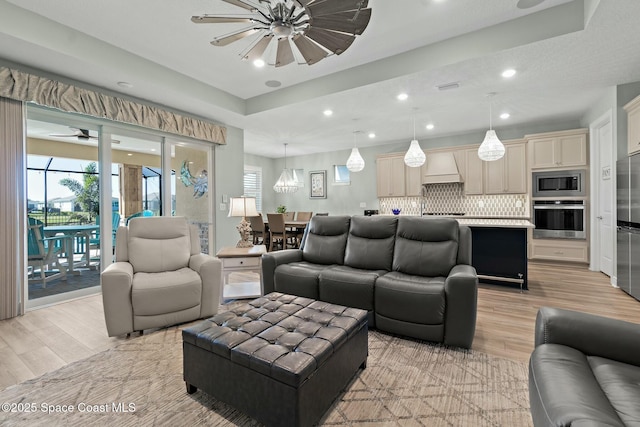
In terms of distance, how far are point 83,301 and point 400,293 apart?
374 centimetres

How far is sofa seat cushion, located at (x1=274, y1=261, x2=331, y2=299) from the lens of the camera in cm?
286

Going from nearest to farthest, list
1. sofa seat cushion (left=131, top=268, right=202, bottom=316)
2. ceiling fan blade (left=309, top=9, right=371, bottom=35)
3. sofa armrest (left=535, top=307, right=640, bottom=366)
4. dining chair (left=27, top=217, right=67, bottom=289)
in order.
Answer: sofa armrest (left=535, top=307, right=640, bottom=366) < ceiling fan blade (left=309, top=9, right=371, bottom=35) < sofa seat cushion (left=131, top=268, right=202, bottom=316) < dining chair (left=27, top=217, right=67, bottom=289)

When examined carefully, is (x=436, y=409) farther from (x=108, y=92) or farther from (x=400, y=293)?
(x=108, y=92)

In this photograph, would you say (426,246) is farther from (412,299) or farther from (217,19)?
(217,19)

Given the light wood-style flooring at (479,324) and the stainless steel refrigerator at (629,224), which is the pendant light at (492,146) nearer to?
the stainless steel refrigerator at (629,224)

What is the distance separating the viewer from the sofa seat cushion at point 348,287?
2.57m

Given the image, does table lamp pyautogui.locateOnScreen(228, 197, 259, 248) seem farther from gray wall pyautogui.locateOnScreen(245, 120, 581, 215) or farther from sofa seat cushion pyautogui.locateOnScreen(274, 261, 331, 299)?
gray wall pyautogui.locateOnScreen(245, 120, 581, 215)

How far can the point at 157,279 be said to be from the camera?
2.69 metres

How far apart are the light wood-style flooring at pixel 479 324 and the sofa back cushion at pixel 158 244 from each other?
2.32 ft

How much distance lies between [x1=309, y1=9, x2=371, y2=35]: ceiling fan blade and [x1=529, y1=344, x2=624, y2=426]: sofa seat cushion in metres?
2.29

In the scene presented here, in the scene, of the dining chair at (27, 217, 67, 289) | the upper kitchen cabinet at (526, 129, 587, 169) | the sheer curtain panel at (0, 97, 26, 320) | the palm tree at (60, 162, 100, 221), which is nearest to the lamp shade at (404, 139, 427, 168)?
the upper kitchen cabinet at (526, 129, 587, 169)

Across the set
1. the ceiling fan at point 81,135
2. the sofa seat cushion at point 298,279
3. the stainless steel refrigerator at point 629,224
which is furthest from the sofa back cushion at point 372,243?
the ceiling fan at point 81,135

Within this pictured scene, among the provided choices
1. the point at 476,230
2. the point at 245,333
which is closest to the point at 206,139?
the point at 245,333

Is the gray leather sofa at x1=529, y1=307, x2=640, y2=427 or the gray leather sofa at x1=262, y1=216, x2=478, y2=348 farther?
the gray leather sofa at x1=262, y1=216, x2=478, y2=348
